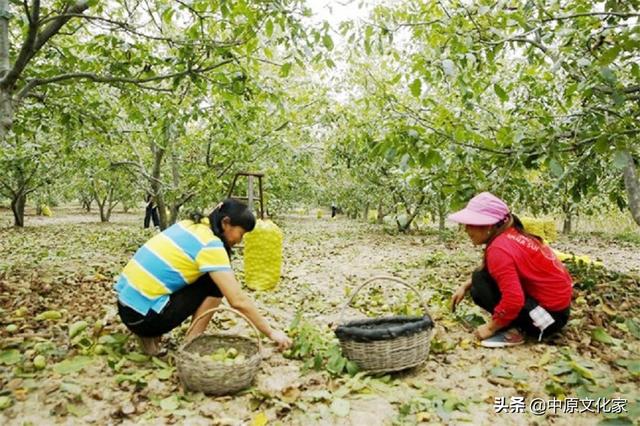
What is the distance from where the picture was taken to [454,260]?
312 inches

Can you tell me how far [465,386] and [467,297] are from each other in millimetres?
2013

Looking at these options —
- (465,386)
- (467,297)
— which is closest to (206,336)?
(465,386)

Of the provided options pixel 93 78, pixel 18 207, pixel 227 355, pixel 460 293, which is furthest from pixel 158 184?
pixel 18 207

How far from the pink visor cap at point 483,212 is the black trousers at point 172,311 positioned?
185cm

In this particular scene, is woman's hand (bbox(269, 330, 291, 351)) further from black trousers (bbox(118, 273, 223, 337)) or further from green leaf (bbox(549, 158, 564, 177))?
green leaf (bbox(549, 158, 564, 177))

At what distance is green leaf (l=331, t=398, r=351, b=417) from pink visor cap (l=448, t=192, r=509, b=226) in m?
1.51

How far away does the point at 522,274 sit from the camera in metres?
3.28

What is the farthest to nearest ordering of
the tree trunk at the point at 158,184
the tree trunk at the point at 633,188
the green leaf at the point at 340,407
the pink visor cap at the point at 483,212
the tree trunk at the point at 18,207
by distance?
the tree trunk at the point at 18,207 → the tree trunk at the point at 158,184 → the tree trunk at the point at 633,188 → the pink visor cap at the point at 483,212 → the green leaf at the point at 340,407

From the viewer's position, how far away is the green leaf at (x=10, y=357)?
2.99 metres

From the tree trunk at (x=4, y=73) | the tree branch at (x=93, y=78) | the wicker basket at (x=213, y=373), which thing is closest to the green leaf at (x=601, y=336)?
the wicker basket at (x=213, y=373)

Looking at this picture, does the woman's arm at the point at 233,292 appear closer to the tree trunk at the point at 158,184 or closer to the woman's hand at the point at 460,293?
the woman's hand at the point at 460,293

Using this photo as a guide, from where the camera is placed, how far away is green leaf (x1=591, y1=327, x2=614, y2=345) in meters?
3.42

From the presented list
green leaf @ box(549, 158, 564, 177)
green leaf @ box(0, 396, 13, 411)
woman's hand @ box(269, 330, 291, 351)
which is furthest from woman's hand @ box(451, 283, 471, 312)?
green leaf @ box(0, 396, 13, 411)

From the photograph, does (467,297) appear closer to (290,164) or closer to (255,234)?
(255,234)
